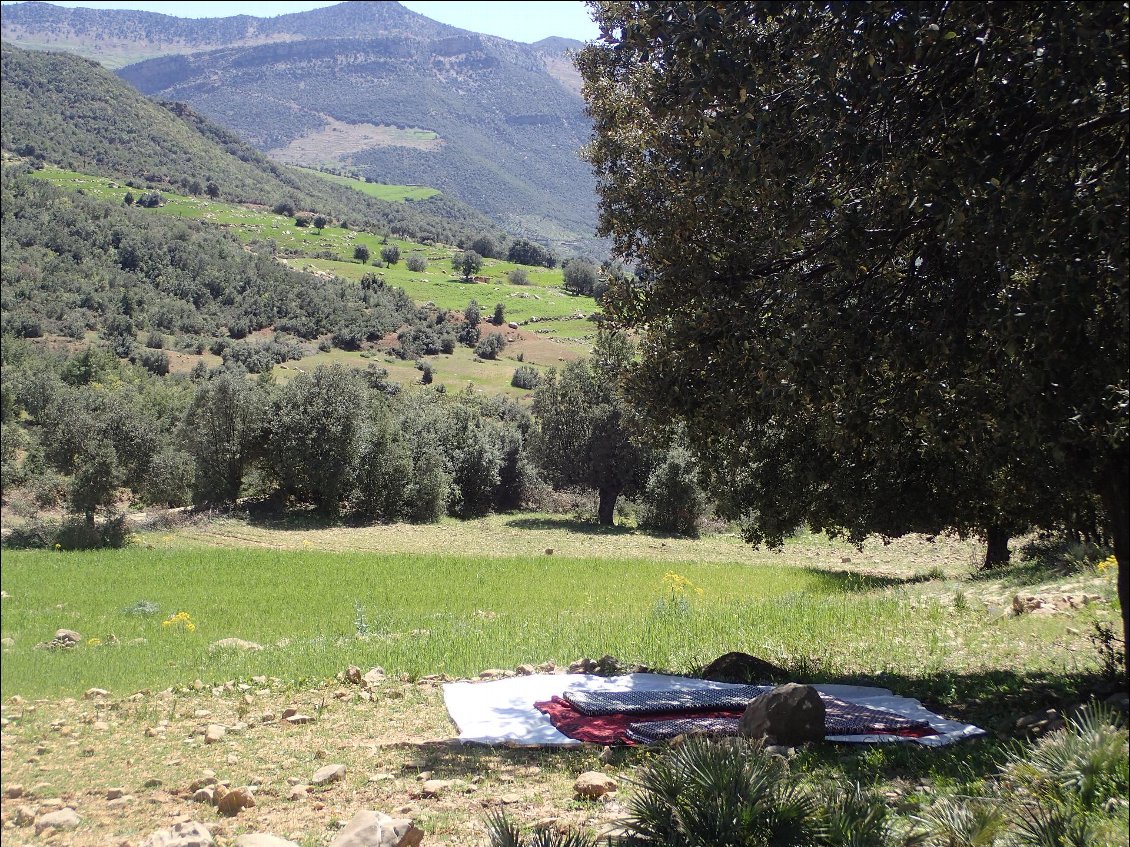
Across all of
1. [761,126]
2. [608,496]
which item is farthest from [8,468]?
[608,496]

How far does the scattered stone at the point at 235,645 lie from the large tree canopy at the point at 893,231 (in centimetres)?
514

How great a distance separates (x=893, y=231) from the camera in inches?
280

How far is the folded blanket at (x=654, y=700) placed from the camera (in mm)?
7711

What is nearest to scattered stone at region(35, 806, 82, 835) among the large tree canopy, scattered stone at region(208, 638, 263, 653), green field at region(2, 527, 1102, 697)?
green field at region(2, 527, 1102, 697)

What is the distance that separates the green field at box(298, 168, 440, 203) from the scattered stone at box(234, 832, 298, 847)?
8479 cm

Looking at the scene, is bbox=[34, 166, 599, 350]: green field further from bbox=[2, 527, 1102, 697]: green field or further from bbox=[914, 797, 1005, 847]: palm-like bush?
bbox=[914, 797, 1005, 847]: palm-like bush

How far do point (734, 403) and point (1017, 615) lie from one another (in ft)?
22.0

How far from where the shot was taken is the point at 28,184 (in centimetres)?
486

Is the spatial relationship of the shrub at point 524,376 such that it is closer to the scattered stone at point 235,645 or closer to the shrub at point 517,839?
the scattered stone at point 235,645

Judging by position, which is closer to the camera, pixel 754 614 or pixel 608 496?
pixel 754 614

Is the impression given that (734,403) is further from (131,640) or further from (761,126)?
(131,640)

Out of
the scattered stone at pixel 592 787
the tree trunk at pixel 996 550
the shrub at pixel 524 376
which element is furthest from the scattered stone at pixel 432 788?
the shrub at pixel 524 376

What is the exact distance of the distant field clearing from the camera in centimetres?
13281

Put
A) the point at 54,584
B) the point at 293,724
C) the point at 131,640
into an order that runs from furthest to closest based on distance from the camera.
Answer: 1. the point at 293,724
2. the point at 131,640
3. the point at 54,584
